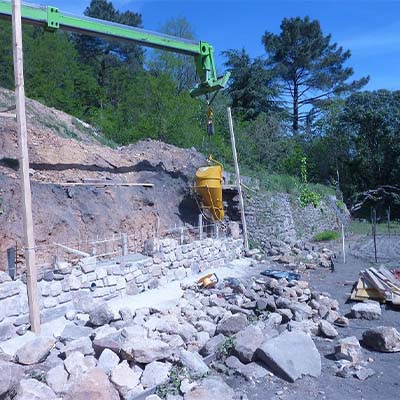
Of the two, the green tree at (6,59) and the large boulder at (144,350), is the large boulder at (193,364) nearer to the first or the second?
the large boulder at (144,350)

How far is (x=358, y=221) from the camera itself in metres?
23.8

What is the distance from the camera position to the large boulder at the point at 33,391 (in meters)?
4.73

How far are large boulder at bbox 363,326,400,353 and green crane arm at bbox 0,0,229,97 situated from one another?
25.2 ft

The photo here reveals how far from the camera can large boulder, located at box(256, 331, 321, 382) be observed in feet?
19.1

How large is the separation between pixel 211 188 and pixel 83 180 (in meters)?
3.35

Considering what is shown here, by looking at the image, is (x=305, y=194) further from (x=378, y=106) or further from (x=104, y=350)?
(x=104, y=350)

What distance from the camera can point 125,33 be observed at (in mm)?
11047

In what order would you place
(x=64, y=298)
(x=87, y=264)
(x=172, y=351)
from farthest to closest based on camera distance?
1. (x=87, y=264)
2. (x=64, y=298)
3. (x=172, y=351)

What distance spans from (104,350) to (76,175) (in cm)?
628

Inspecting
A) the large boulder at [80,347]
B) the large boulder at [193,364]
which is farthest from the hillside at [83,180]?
the large boulder at [193,364]

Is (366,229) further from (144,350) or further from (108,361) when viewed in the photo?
(108,361)

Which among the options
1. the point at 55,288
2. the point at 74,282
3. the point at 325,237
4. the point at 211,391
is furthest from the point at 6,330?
the point at 325,237

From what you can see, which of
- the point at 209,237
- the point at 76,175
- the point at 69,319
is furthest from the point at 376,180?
the point at 69,319

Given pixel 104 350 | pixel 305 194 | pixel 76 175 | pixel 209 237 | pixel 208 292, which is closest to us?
pixel 104 350
